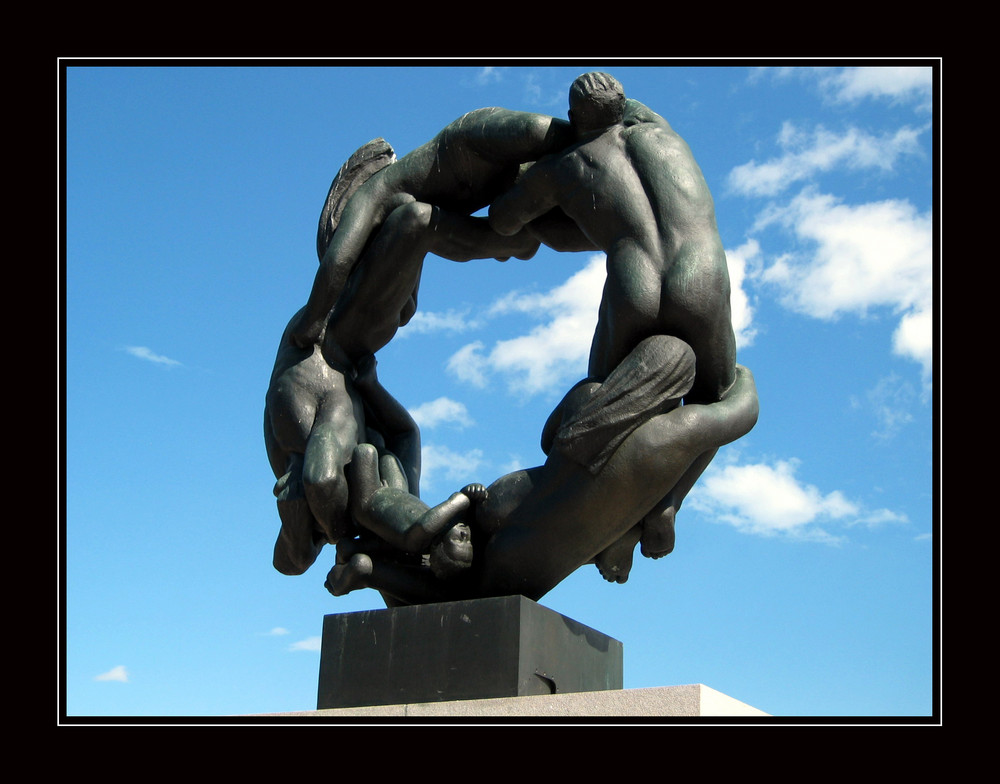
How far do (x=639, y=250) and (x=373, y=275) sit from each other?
62.3 inches

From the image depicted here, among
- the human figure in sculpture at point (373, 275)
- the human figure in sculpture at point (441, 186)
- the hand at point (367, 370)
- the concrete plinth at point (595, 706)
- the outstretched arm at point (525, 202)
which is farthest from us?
the hand at point (367, 370)

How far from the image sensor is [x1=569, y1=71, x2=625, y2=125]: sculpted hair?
19.1 ft

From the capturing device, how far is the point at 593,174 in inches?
227

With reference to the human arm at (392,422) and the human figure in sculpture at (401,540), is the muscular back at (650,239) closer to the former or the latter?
the human figure in sculpture at (401,540)

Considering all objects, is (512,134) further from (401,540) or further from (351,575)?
(351,575)

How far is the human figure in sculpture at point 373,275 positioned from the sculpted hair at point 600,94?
0.26 m

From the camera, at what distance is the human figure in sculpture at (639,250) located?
17.8ft

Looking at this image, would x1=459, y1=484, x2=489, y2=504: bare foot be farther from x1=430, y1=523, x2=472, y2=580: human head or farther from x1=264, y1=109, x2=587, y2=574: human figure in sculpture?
x1=264, y1=109, x2=587, y2=574: human figure in sculpture

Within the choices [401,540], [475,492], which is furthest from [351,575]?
[475,492]

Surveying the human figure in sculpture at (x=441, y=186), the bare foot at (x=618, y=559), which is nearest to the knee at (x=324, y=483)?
the human figure in sculpture at (x=441, y=186)
